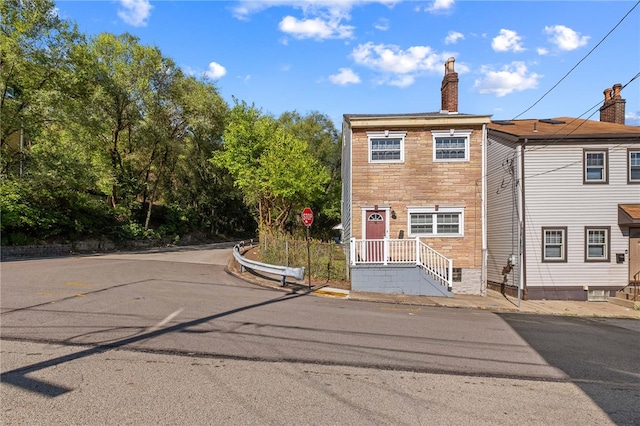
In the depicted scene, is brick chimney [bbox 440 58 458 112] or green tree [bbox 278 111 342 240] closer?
brick chimney [bbox 440 58 458 112]

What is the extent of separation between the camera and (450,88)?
1870cm

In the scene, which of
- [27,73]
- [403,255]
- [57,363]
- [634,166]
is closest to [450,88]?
Result: [634,166]

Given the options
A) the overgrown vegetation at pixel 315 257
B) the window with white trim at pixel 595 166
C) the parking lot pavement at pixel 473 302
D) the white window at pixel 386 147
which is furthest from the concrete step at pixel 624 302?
the overgrown vegetation at pixel 315 257

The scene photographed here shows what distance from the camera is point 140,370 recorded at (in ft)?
15.7

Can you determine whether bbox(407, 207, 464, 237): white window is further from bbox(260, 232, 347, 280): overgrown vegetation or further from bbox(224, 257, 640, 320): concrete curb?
bbox(260, 232, 347, 280): overgrown vegetation

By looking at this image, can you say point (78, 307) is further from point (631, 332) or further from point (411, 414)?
point (631, 332)

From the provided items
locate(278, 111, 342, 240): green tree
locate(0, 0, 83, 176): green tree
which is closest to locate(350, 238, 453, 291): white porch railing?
locate(0, 0, 83, 176): green tree

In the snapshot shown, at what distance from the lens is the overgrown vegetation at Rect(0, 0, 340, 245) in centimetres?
2123

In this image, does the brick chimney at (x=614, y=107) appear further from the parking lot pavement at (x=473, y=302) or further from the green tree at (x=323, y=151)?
the green tree at (x=323, y=151)

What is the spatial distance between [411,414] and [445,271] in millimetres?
11753

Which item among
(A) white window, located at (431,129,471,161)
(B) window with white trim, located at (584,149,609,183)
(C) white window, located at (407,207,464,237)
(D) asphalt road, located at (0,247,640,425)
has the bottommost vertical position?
(D) asphalt road, located at (0,247,640,425)

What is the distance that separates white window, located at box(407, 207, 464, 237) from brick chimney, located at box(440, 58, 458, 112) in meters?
5.36

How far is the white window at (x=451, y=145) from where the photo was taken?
1656 centimetres

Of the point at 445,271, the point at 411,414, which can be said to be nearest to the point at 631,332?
the point at 445,271
